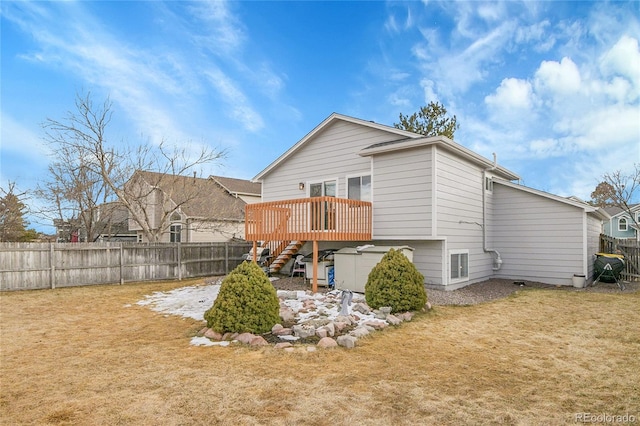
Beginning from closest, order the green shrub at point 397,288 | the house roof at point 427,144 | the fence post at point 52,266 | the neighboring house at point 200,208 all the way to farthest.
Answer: the green shrub at point 397,288 < the house roof at point 427,144 < the fence post at point 52,266 < the neighboring house at point 200,208

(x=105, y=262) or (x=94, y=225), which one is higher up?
(x=94, y=225)

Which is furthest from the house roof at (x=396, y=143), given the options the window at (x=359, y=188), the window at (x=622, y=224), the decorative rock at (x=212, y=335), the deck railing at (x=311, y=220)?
the window at (x=622, y=224)

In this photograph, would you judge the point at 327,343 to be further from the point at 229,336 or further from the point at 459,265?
the point at 459,265

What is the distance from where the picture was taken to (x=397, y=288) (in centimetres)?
708

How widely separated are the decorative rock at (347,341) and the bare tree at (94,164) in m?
12.6

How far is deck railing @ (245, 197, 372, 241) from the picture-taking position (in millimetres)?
9664

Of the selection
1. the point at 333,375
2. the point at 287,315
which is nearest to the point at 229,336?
the point at 287,315

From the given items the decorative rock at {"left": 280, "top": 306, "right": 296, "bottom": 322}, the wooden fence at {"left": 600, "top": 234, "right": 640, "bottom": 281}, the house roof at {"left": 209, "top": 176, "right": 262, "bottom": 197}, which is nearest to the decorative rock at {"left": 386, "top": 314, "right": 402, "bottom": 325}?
the decorative rock at {"left": 280, "top": 306, "right": 296, "bottom": 322}

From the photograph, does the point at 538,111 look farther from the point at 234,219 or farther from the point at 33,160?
the point at 33,160

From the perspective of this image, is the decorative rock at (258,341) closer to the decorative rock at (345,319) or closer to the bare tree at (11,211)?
the decorative rock at (345,319)

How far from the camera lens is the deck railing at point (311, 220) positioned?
966cm

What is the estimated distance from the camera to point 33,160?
15914mm

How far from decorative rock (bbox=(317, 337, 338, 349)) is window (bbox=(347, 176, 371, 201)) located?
21.6 feet

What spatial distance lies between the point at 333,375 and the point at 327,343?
1060mm
